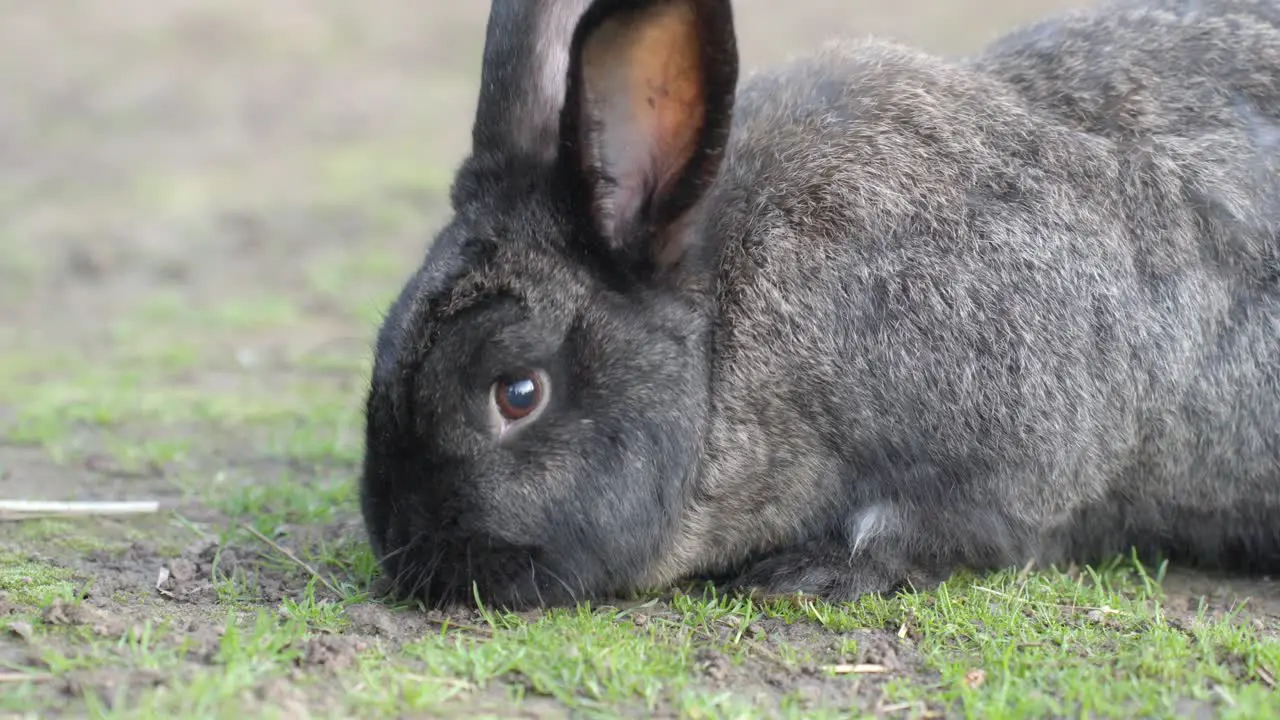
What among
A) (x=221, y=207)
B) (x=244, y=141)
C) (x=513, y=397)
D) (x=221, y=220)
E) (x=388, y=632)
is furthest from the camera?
(x=244, y=141)

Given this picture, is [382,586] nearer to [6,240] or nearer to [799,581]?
[799,581]

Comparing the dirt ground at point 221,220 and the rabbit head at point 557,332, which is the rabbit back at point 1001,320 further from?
the dirt ground at point 221,220

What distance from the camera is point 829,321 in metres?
4.16

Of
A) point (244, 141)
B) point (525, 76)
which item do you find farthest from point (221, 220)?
point (525, 76)

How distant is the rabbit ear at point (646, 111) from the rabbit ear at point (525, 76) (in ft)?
0.49

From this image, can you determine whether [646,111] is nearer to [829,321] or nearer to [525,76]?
[525,76]

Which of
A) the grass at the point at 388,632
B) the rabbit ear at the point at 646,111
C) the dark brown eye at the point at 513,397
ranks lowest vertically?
the grass at the point at 388,632

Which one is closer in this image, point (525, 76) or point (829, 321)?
point (525, 76)

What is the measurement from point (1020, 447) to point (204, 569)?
2.45 meters

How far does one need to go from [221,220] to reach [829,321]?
630 centimetres

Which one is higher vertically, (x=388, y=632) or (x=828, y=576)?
(x=828, y=576)

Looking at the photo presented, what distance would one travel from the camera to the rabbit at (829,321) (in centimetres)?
381

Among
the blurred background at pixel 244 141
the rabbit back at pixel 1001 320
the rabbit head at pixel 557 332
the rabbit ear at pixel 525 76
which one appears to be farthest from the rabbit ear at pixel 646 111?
the blurred background at pixel 244 141

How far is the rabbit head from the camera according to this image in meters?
3.78
